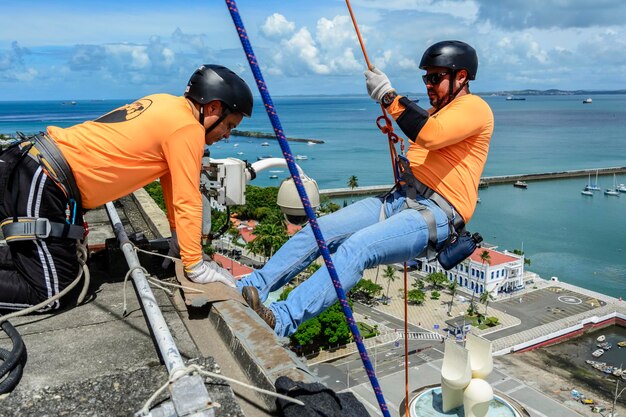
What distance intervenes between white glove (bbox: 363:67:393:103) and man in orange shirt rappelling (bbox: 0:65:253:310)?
101 centimetres

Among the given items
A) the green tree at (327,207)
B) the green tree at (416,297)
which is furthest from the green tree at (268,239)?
the green tree at (416,297)

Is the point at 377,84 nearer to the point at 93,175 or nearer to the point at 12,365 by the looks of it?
the point at 93,175

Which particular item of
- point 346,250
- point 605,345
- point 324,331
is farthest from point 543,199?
point 346,250

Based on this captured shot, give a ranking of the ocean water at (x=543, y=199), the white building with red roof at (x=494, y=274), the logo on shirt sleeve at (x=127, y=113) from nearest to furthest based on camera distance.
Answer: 1. the logo on shirt sleeve at (x=127, y=113)
2. the white building with red roof at (x=494, y=274)
3. the ocean water at (x=543, y=199)

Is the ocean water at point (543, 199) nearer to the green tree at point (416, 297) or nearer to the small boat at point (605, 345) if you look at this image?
the small boat at point (605, 345)

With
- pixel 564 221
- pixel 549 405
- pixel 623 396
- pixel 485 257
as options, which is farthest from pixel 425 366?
pixel 564 221

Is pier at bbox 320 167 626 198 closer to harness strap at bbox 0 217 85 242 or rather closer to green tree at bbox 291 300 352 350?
green tree at bbox 291 300 352 350

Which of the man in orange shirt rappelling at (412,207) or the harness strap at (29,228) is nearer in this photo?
the harness strap at (29,228)

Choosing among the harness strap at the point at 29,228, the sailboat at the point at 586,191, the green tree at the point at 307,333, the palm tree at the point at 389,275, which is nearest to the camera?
the harness strap at the point at 29,228

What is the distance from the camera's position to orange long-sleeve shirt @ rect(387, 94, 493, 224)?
13.8 ft

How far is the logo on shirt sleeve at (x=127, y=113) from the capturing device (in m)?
3.92

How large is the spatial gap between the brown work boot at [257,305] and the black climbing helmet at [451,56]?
92.8 inches

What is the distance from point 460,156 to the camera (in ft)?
14.5

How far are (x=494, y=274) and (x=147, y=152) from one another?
Answer: 55630 mm
